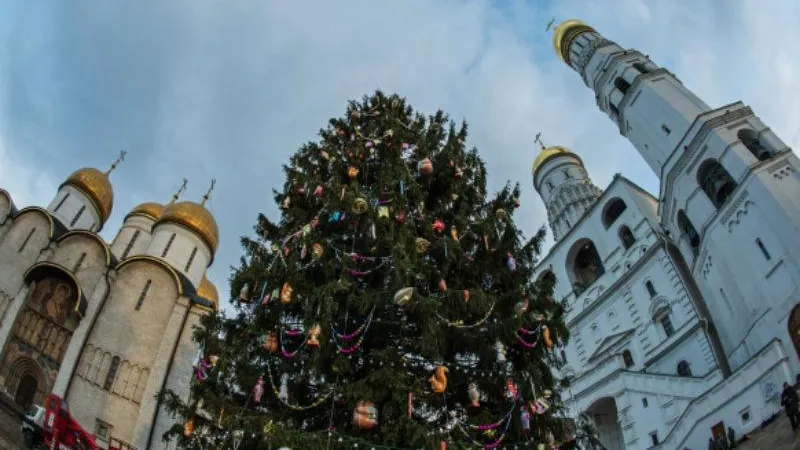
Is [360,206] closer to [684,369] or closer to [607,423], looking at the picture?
[684,369]

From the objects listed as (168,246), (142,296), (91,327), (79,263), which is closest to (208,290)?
(168,246)

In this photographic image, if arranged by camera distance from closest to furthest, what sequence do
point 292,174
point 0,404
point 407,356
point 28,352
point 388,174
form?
1. point 407,356
2. point 388,174
3. point 292,174
4. point 0,404
5. point 28,352

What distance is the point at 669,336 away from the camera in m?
27.1

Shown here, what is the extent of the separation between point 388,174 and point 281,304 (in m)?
2.92

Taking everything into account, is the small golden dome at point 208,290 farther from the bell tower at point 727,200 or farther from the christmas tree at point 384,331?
the bell tower at point 727,200

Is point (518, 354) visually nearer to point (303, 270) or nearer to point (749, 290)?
point (303, 270)

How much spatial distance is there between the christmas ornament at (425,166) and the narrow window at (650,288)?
2376 centimetres

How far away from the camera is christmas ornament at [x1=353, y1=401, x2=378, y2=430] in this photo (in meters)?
6.54

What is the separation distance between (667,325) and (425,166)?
2346 centimetres

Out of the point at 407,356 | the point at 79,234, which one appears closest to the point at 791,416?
the point at 407,356

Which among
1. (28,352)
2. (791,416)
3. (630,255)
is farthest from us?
(630,255)

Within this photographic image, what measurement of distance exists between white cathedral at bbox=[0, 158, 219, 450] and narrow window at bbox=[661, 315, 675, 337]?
22.1m

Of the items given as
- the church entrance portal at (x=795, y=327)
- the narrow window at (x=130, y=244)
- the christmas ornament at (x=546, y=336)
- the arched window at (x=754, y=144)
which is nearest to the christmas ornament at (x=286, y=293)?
the christmas ornament at (x=546, y=336)

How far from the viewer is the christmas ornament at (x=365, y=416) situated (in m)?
6.54
